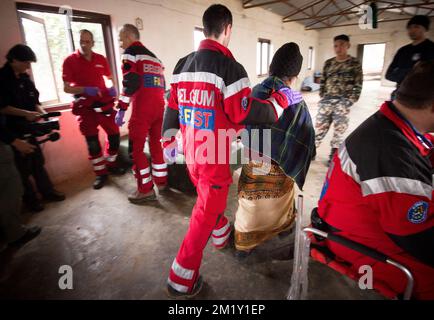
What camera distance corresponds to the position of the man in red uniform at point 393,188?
991mm

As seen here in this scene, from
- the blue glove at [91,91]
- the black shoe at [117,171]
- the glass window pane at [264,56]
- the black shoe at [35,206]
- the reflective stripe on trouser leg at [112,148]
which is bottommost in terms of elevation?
the black shoe at [35,206]

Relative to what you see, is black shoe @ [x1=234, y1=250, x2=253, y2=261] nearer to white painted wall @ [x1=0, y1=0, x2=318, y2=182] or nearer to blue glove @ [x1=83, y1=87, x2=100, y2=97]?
blue glove @ [x1=83, y1=87, x2=100, y2=97]

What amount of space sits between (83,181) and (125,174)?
1.76ft

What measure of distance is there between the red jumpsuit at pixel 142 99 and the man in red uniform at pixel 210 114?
1.10 m

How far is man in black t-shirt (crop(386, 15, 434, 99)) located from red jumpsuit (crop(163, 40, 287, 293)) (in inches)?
96.1

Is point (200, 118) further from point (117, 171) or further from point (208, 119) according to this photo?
point (117, 171)

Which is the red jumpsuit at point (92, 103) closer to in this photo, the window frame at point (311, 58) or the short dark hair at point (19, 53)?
the short dark hair at point (19, 53)

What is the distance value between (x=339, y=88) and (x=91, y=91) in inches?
127

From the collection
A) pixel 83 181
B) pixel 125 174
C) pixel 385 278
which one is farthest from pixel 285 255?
pixel 83 181

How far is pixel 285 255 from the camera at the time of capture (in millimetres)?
1765

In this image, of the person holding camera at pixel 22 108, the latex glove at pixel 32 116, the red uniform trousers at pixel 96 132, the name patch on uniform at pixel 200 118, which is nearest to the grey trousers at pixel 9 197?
the person holding camera at pixel 22 108

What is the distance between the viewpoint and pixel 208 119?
140 cm
